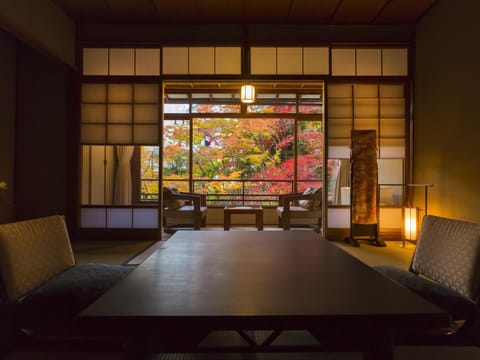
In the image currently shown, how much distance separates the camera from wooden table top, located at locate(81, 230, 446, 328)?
78cm

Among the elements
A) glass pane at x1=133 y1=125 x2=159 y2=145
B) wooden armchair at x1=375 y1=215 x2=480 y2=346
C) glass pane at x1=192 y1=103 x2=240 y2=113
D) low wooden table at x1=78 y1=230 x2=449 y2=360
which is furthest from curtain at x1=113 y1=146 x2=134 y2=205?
wooden armchair at x1=375 y1=215 x2=480 y2=346

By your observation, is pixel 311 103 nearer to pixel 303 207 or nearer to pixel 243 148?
pixel 243 148

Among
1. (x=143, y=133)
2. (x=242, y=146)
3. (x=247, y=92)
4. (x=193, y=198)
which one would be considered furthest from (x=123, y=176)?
(x=242, y=146)

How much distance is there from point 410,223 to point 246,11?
11.4 feet

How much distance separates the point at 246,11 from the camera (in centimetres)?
404

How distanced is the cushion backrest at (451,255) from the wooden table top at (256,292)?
54 centimetres

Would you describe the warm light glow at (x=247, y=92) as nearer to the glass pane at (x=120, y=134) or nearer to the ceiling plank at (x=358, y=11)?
the ceiling plank at (x=358, y=11)

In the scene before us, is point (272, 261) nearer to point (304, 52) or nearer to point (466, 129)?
point (466, 129)

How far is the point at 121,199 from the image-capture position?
5570 mm

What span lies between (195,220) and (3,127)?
290 centimetres

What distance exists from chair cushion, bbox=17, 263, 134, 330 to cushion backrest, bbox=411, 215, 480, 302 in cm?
166

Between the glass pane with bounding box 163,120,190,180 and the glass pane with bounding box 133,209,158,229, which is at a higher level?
the glass pane with bounding box 163,120,190,180

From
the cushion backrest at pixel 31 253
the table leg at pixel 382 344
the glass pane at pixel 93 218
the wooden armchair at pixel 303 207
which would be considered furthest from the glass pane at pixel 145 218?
the table leg at pixel 382 344

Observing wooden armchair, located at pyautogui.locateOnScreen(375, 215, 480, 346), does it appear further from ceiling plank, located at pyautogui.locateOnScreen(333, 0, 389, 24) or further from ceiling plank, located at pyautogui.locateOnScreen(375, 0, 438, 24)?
ceiling plank, located at pyautogui.locateOnScreen(375, 0, 438, 24)
